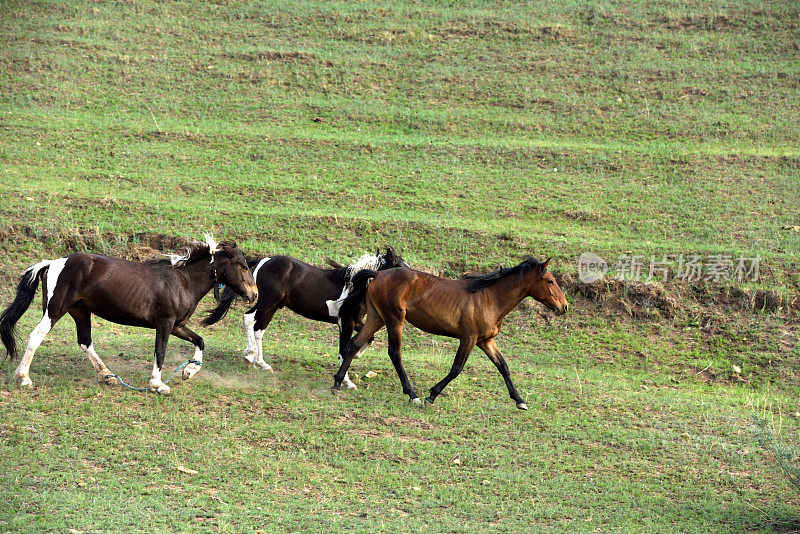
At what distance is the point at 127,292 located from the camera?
10969 millimetres

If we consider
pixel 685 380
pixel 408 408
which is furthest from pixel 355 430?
pixel 685 380

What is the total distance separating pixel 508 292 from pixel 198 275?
14.3 ft

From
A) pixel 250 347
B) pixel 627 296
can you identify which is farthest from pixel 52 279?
pixel 627 296

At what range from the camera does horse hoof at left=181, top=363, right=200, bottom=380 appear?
11595 mm

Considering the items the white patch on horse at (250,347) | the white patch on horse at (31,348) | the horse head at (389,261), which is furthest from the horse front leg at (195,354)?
the horse head at (389,261)

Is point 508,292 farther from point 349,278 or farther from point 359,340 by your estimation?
point 349,278

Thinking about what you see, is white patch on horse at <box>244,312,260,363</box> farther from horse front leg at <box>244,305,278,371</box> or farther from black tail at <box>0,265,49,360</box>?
black tail at <box>0,265,49,360</box>

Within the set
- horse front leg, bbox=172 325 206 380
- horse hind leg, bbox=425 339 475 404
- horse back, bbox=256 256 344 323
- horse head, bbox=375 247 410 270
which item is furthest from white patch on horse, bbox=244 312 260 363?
horse hind leg, bbox=425 339 475 404

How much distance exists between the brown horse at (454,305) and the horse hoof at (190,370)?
197 centimetres

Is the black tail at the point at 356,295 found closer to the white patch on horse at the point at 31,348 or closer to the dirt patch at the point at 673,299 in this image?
the white patch on horse at the point at 31,348

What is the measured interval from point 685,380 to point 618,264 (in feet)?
12.3

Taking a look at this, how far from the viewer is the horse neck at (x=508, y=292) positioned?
1170cm

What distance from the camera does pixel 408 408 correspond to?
11562 millimetres

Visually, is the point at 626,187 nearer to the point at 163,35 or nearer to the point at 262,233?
the point at 262,233
